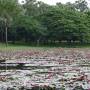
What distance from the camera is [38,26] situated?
67.3m

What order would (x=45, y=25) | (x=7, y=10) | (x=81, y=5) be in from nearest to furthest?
(x=7, y=10) → (x=45, y=25) → (x=81, y=5)

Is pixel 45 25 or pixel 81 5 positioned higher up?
pixel 81 5

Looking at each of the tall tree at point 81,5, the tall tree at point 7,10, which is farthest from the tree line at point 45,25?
the tall tree at point 81,5

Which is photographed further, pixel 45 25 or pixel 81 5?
A: pixel 81 5

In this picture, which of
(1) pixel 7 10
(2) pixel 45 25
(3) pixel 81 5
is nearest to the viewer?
(1) pixel 7 10

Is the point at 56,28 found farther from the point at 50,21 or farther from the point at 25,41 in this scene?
the point at 25,41

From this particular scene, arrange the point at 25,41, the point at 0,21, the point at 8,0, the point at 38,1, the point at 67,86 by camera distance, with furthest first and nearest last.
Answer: the point at 38,1 < the point at 25,41 < the point at 0,21 < the point at 8,0 < the point at 67,86

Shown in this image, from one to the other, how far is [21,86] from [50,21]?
5688 centimetres

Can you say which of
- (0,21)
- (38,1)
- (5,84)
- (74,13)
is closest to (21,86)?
(5,84)

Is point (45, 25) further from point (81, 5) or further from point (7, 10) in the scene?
point (81, 5)

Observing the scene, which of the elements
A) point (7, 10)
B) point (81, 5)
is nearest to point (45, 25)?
point (7, 10)

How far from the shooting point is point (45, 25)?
68688 mm

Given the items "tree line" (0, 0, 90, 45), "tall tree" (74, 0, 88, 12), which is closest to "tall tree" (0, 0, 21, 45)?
"tree line" (0, 0, 90, 45)

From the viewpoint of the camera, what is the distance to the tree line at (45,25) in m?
63.3
